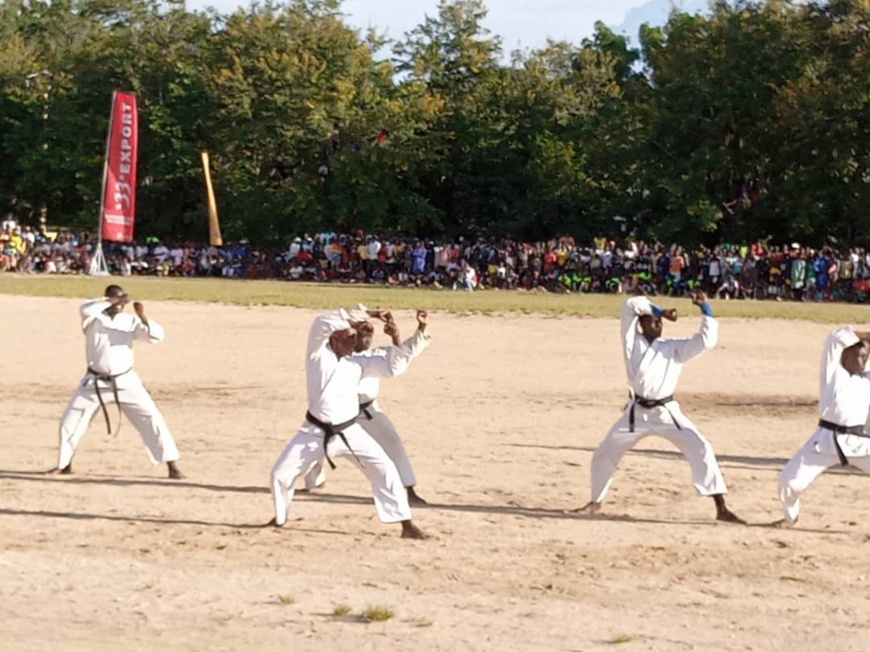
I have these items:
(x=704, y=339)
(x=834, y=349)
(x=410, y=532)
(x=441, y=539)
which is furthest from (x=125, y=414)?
(x=834, y=349)

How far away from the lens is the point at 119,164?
4466cm

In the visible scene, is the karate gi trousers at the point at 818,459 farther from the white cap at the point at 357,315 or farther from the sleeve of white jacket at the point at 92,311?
the sleeve of white jacket at the point at 92,311

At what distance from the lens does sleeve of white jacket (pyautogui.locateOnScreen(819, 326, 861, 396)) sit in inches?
444

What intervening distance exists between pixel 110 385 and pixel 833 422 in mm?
6036

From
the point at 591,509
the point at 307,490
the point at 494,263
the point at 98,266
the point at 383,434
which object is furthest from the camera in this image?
the point at 98,266

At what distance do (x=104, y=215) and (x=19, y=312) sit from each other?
49.9ft

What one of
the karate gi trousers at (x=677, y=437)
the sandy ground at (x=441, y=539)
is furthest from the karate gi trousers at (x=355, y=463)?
the karate gi trousers at (x=677, y=437)

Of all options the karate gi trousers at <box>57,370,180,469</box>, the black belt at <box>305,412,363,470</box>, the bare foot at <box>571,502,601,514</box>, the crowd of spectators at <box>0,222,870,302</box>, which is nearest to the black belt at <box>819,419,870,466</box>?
the bare foot at <box>571,502,601,514</box>

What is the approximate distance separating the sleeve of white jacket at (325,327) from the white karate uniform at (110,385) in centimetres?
276

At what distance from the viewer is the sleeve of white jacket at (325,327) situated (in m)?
11.0

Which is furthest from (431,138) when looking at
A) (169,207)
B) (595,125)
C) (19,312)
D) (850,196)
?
(19,312)

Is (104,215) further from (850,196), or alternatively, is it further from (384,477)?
(384,477)

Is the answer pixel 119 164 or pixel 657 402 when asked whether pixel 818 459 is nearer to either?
pixel 657 402

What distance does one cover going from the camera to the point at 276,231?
53.0 metres
